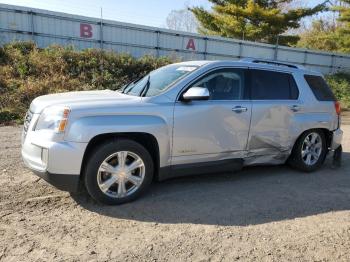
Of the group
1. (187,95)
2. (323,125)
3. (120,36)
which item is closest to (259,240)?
(187,95)

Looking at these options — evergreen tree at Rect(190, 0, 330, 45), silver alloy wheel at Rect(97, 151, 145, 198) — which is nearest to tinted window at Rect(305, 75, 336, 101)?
silver alloy wheel at Rect(97, 151, 145, 198)

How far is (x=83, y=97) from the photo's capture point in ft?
17.5

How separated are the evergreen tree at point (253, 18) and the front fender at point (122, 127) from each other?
86.7ft

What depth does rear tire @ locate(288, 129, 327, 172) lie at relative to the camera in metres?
6.86

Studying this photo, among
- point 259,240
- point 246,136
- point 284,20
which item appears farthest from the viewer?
point 284,20

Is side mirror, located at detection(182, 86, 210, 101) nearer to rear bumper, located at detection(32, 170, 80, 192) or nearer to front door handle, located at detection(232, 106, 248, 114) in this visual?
front door handle, located at detection(232, 106, 248, 114)

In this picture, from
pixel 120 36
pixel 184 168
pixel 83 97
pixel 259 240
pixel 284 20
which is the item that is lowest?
pixel 259 240

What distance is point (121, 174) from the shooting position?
199 inches

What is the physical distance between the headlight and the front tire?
1.62 ft

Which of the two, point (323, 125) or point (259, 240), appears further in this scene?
point (323, 125)

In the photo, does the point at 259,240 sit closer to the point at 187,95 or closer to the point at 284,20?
the point at 187,95

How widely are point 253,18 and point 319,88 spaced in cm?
2532

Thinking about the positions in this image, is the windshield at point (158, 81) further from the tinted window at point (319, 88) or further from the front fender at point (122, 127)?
the tinted window at point (319, 88)

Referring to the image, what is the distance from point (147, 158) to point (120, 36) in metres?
15.5
